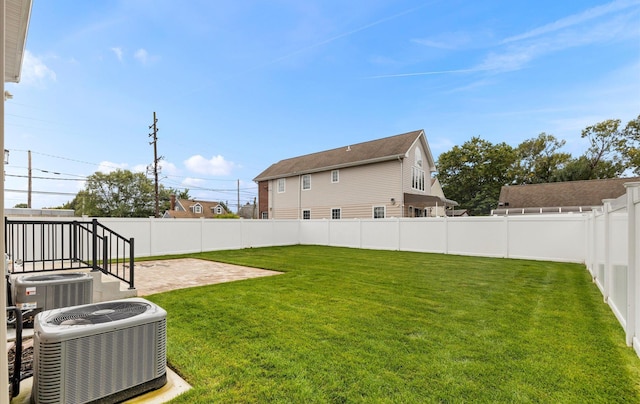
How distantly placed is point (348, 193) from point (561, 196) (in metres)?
15.2

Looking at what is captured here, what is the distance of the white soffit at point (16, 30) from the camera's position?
12.7 ft

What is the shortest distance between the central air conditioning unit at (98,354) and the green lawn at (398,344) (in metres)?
0.41

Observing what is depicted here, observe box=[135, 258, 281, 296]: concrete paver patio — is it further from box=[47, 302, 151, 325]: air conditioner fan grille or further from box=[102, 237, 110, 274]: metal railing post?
box=[47, 302, 151, 325]: air conditioner fan grille

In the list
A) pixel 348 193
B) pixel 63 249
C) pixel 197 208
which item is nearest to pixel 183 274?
pixel 63 249

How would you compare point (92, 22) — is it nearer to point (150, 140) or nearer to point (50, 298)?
point (50, 298)

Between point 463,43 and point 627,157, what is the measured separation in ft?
83.4

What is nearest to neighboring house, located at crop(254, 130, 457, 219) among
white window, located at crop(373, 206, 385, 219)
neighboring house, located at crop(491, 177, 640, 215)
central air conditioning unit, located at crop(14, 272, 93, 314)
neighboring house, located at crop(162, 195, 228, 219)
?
white window, located at crop(373, 206, 385, 219)

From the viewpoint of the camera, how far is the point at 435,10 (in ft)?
37.8

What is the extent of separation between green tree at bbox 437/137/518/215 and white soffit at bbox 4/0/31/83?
37.2 metres

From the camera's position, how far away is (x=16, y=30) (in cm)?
433

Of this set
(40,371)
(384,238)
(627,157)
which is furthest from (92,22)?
(627,157)

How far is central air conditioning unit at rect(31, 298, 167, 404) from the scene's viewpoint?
6.43 feet

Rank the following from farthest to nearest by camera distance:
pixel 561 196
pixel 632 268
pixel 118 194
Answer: pixel 118 194, pixel 561 196, pixel 632 268

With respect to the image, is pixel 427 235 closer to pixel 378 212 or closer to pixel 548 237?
pixel 548 237
